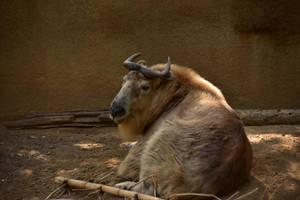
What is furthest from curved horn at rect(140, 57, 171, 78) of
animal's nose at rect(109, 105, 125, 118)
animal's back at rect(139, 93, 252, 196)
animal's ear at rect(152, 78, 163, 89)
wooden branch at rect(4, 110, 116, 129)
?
wooden branch at rect(4, 110, 116, 129)

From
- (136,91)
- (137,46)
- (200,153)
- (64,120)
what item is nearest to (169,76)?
(136,91)

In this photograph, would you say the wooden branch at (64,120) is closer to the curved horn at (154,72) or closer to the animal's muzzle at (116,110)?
the animal's muzzle at (116,110)

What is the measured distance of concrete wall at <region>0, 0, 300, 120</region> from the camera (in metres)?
5.77

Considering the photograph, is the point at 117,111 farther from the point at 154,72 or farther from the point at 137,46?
the point at 137,46

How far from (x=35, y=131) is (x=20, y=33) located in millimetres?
1856

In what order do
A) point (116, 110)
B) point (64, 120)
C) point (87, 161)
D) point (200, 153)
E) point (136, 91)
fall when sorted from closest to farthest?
point (200, 153), point (116, 110), point (136, 91), point (87, 161), point (64, 120)

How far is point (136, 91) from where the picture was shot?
383 centimetres

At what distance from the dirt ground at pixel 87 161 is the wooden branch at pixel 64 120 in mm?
196

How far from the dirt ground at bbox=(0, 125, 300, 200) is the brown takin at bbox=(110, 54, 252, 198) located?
32 cm

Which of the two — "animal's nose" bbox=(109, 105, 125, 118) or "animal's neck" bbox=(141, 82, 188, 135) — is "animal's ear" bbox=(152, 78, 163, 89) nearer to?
"animal's neck" bbox=(141, 82, 188, 135)

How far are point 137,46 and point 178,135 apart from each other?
3.04m

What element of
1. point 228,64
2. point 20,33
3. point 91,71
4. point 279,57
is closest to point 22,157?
point 91,71

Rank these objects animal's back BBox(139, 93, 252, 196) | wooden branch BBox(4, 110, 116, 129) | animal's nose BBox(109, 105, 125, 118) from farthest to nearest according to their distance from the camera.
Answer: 1. wooden branch BBox(4, 110, 116, 129)
2. animal's nose BBox(109, 105, 125, 118)
3. animal's back BBox(139, 93, 252, 196)

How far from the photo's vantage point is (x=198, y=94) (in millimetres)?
3738
